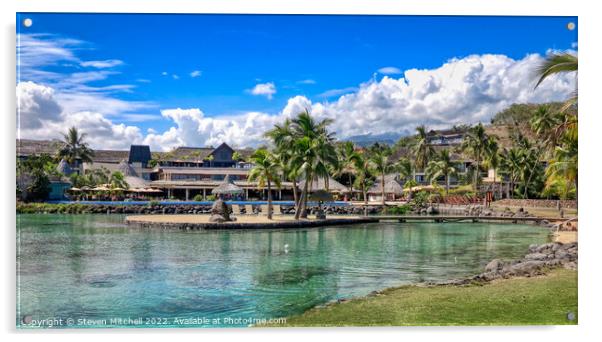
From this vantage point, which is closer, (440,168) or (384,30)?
(384,30)

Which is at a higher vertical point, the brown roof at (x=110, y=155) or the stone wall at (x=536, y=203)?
the brown roof at (x=110, y=155)

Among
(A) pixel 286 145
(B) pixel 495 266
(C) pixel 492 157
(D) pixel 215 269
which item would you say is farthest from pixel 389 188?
(D) pixel 215 269

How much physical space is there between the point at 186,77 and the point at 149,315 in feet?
15.6

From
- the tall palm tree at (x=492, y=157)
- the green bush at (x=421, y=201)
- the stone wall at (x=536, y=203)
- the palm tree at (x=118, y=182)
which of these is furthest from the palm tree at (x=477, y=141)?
the palm tree at (x=118, y=182)

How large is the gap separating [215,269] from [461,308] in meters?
5.70

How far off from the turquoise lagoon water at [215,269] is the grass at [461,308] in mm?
771

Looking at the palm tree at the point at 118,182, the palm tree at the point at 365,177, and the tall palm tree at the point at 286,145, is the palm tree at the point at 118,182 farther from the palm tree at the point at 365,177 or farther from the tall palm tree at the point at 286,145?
the tall palm tree at the point at 286,145

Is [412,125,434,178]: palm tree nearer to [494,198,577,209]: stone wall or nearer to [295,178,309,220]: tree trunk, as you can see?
[494,198,577,209]: stone wall

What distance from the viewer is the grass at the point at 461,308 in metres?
7.93

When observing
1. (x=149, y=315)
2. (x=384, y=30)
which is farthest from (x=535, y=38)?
(x=149, y=315)

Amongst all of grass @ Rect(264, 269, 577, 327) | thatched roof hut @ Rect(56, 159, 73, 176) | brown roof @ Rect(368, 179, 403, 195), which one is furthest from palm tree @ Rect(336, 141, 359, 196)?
grass @ Rect(264, 269, 577, 327)

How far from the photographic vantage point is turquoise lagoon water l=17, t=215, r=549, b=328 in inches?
332

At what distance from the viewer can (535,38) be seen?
9.01m
